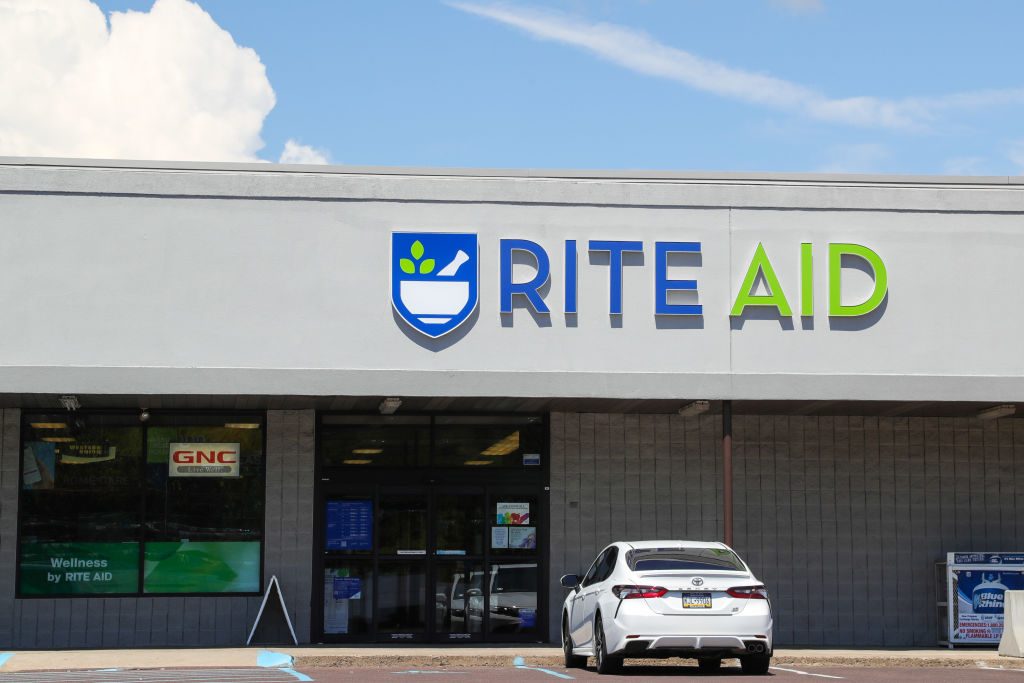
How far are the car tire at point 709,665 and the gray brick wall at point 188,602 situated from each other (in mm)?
6863

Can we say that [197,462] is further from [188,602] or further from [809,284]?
[809,284]

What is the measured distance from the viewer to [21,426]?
71.3 ft

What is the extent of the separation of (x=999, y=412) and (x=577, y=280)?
6589mm

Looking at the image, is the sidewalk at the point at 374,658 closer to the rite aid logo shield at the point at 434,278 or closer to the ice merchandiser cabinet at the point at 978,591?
the ice merchandiser cabinet at the point at 978,591

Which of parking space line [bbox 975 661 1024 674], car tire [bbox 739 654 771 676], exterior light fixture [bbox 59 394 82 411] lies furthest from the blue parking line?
parking space line [bbox 975 661 1024 674]

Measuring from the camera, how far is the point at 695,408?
2186 centimetres

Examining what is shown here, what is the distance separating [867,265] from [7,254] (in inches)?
473

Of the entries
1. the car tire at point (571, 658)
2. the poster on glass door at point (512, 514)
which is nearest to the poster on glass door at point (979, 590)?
the poster on glass door at point (512, 514)

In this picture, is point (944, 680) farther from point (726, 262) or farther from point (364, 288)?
point (364, 288)

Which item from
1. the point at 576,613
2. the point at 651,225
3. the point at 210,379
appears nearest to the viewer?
the point at 576,613

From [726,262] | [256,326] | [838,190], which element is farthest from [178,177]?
[838,190]

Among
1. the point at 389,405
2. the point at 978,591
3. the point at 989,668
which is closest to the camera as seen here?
the point at 989,668

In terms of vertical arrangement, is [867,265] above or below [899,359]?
above

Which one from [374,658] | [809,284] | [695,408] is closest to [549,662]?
[374,658]
